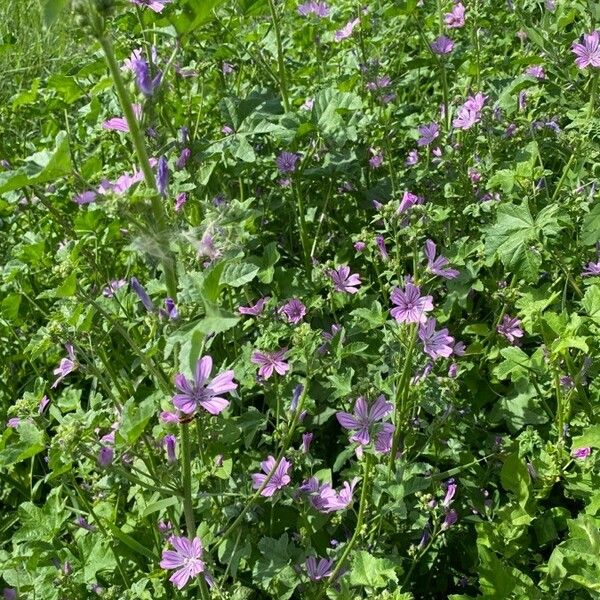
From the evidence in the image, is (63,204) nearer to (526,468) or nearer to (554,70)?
(554,70)

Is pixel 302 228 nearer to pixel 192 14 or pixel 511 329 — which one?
pixel 511 329

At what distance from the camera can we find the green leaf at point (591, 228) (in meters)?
2.16

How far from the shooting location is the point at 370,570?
1.76m

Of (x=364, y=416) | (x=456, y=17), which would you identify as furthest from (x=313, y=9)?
(x=364, y=416)

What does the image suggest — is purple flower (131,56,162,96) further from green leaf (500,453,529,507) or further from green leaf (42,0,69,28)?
green leaf (500,453,529,507)

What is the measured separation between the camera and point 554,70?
8.80 feet

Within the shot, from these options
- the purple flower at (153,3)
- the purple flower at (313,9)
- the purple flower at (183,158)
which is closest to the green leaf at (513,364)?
the purple flower at (183,158)

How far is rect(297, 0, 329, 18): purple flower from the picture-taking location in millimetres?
3404

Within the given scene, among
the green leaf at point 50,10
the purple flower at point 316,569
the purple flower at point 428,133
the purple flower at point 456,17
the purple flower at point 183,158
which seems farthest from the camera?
the purple flower at point 456,17

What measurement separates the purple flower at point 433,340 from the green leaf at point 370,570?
49 centimetres

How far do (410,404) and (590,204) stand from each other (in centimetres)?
89

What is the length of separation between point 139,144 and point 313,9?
7.61 feet

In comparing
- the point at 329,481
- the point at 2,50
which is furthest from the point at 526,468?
the point at 2,50

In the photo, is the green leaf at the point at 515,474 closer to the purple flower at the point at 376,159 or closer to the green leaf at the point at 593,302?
the green leaf at the point at 593,302
